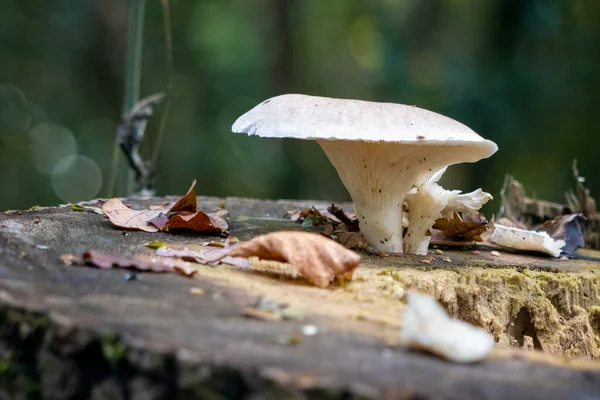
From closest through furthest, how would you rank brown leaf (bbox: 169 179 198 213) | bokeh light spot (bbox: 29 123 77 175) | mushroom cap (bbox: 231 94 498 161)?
mushroom cap (bbox: 231 94 498 161)
brown leaf (bbox: 169 179 198 213)
bokeh light spot (bbox: 29 123 77 175)

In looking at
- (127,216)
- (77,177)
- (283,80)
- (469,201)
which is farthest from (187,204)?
(77,177)

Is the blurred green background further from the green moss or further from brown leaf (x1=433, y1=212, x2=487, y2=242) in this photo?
the green moss

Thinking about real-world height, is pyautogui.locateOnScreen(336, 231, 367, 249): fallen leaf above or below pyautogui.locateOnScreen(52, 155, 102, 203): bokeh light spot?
above

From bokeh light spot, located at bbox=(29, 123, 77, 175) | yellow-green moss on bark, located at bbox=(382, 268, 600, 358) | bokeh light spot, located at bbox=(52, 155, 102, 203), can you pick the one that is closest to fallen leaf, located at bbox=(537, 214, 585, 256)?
yellow-green moss on bark, located at bbox=(382, 268, 600, 358)

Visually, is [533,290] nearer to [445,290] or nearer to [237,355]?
[445,290]

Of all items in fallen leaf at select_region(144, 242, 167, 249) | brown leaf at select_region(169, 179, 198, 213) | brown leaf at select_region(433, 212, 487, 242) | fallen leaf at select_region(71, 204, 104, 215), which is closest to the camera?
fallen leaf at select_region(144, 242, 167, 249)

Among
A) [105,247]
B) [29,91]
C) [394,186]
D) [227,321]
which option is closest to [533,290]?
[394,186]

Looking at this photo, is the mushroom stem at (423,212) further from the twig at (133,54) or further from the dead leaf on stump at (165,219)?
the twig at (133,54)

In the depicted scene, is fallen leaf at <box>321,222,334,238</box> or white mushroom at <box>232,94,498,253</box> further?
fallen leaf at <box>321,222,334,238</box>
